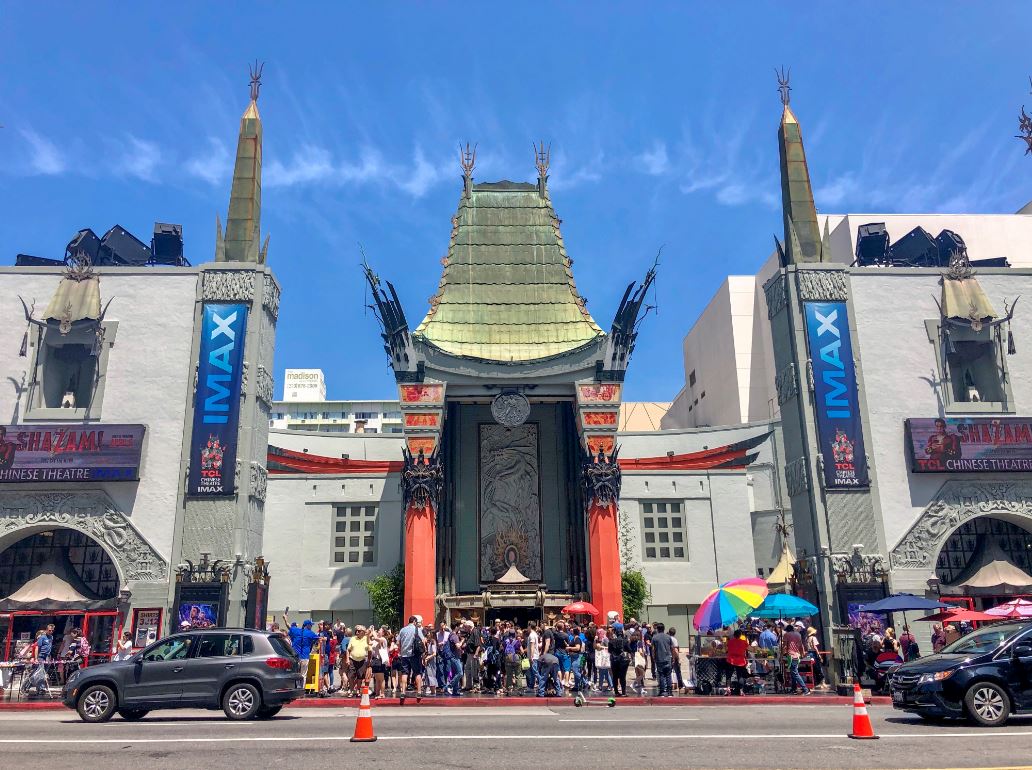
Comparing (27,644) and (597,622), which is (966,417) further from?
(27,644)

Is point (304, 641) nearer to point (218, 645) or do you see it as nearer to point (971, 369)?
point (218, 645)

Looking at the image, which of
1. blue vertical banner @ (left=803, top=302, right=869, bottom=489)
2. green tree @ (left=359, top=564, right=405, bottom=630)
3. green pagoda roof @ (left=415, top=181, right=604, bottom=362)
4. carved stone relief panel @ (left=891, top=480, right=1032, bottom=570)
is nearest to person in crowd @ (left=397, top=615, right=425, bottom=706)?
blue vertical banner @ (left=803, top=302, right=869, bottom=489)

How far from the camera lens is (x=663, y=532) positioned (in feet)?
135

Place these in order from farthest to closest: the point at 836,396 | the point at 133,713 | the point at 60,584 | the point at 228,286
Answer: the point at 228,286
the point at 836,396
the point at 60,584
the point at 133,713

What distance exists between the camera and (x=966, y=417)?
29.4 m

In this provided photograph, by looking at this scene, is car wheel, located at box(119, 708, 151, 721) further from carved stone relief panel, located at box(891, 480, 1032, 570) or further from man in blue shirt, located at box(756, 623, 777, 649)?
carved stone relief panel, located at box(891, 480, 1032, 570)

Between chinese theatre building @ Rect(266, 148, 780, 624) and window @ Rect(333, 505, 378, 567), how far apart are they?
2.6 inches

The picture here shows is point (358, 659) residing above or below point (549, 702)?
above

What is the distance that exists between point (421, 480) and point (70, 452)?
13489mm

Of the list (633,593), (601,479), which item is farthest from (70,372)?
(633,593)

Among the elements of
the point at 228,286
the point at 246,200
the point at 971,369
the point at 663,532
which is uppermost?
the point at 246,200

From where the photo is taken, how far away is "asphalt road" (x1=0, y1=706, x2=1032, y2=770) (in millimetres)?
10203

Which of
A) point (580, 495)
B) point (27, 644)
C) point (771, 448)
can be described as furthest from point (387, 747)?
point (771, 448)

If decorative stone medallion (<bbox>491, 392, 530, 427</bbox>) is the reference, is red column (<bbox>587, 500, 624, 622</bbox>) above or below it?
below
